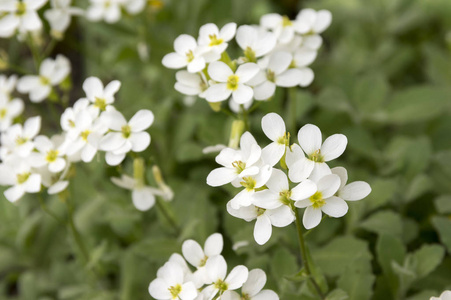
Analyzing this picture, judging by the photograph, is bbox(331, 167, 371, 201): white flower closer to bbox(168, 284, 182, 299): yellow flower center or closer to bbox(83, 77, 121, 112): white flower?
bbox(168, 284, 182, 299): yellow flower center

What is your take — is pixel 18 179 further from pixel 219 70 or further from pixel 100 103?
pixel 219 70

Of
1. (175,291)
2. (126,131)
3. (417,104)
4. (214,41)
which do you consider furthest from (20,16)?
(417,104)

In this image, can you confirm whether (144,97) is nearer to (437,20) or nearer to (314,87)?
(314,87)

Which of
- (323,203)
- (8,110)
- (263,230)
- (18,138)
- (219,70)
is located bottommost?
(8,110)

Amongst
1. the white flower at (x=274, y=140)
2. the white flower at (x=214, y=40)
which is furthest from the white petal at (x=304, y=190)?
the white flower at (x=214, y=40)

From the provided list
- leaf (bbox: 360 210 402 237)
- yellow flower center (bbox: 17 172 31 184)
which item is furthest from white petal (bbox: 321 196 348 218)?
yellow flower center (bbox: 17 172 31 184)
